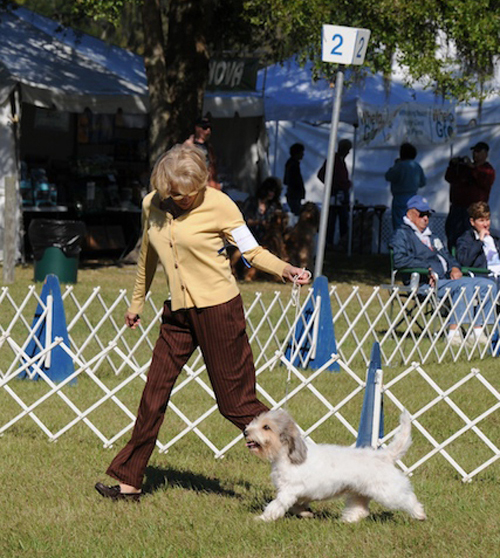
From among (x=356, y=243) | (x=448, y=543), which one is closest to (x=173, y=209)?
(x=448, y=543)

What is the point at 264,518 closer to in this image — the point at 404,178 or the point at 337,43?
the point at 337,43

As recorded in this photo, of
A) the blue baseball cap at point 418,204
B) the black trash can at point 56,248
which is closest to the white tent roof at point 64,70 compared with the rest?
the black trash can at point 56,248

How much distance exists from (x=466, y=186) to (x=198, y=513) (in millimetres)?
10522

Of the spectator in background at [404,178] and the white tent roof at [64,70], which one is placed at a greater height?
the white tent roof at [64,70]

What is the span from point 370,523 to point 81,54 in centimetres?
1407

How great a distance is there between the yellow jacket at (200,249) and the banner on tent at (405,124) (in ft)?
40.0

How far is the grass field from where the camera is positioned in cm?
450

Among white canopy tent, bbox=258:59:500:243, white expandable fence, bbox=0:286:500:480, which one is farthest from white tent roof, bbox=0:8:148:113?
white expandable fence, bbox=0:286:500:480

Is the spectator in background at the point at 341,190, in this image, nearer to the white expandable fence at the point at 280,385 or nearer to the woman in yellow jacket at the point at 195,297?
the white expandable fence at the point at 280,385

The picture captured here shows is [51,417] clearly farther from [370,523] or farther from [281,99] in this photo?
[281,99]

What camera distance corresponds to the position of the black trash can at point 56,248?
1354 centimetres

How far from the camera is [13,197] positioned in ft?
46.4

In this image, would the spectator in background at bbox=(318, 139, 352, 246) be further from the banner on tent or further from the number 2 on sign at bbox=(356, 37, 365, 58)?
the number 2 on sign at bbox=(356, 37, 365, 58)

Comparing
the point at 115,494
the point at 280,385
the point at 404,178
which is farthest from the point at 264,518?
the point at 404,178
